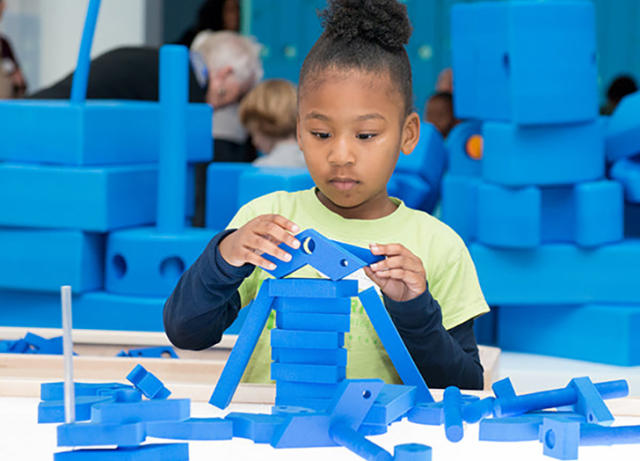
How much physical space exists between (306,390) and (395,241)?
0.35 m

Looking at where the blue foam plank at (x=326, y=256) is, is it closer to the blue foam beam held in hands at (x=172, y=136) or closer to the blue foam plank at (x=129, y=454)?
the blue foam plank at (x=129, y=454)

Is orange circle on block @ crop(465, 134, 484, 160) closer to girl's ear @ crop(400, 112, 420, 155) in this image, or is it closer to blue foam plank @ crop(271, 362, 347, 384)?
girl's ear @ crop(400, 112, 420, 155)

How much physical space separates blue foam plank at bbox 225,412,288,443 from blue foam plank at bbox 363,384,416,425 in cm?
6

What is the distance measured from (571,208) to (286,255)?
136cm

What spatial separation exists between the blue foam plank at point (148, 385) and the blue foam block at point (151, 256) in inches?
41.4

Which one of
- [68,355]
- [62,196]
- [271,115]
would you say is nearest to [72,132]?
[62,196]

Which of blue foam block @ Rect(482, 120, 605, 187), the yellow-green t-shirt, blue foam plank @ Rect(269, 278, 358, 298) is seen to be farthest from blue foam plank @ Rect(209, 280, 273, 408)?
blue foam block @ Rect(482, 120, 605, 187)

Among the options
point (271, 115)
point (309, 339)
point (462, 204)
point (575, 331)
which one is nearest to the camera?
point (309, 339)

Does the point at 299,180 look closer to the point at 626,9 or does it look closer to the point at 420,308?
the point at 420,308

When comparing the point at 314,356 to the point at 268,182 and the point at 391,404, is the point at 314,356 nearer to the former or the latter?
the point at 391,404

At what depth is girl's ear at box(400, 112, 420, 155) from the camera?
103 cm

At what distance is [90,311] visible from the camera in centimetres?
183

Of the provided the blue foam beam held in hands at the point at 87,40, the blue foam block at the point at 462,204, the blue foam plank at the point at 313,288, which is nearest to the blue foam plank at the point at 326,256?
the blue foam plank at the point at 313,288

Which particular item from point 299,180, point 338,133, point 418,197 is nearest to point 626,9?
point 418,197
